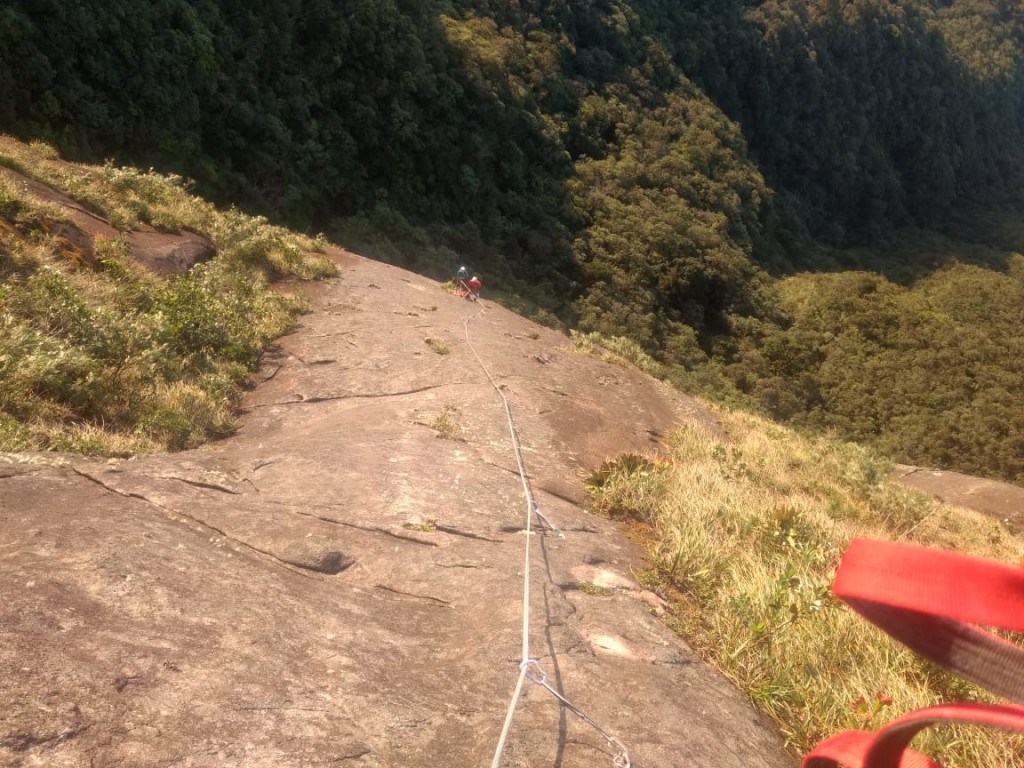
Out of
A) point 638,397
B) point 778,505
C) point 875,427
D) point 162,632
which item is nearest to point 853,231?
point 875,427

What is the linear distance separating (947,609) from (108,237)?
10.4 metres

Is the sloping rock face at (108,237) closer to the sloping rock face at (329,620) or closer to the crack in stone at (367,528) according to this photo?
the sloping rock face at (329,620)

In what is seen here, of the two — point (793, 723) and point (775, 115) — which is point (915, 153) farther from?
point (793, 723)

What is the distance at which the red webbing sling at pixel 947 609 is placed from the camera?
131 cm

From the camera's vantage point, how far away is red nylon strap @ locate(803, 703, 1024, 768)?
1328mm

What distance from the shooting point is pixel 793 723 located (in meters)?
3.11

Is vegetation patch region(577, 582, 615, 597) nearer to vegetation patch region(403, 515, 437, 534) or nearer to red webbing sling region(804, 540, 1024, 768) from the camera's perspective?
vegetation patch region(403, 515, 437, 534)

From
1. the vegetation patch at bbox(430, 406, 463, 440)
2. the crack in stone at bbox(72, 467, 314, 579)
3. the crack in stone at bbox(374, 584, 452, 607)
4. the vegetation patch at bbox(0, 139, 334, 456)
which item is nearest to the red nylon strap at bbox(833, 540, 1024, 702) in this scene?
the crack in stone at bbox(374, 584, 452, 607)

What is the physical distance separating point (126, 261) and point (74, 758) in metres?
8.39

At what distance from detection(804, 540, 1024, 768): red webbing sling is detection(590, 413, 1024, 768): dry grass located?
1.69 meters

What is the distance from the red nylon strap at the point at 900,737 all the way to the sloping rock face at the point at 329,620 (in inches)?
37.6

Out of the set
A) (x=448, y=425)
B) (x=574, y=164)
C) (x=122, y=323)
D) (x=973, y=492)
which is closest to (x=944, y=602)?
(x=448, y=425)

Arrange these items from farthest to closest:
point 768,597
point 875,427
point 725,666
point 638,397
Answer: point 875,427, point 638,397, point 768,597, point 725,666

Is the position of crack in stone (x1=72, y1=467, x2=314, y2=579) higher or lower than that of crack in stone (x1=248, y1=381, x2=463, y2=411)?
higher
